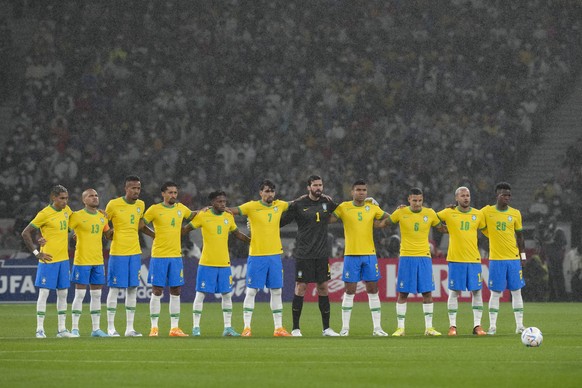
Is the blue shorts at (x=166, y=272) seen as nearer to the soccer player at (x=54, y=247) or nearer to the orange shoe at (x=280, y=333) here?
the soccer player at (x=54, y=247)

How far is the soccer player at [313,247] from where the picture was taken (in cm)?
1852

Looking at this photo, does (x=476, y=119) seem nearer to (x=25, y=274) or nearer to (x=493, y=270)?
(x=25, y=274)

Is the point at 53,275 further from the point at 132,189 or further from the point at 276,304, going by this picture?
the point at 276,304

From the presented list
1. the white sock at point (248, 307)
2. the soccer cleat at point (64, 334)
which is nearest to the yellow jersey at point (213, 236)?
the white sock at point (248, 307)

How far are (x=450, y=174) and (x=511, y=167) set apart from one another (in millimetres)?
2573

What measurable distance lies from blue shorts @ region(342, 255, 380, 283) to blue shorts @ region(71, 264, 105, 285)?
13.0 ft

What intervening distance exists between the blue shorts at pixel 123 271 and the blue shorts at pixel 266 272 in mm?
1867

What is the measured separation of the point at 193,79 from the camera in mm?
38094

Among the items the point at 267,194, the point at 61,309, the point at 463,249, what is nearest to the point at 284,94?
the point at 463,249

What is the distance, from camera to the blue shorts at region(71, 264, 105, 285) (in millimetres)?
18688

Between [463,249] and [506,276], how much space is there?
2.96 ft

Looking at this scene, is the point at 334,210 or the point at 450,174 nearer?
the point at 334,210

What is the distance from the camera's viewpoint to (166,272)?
18844 millimetres

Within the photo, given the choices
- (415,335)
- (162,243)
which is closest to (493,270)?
(415,335)
